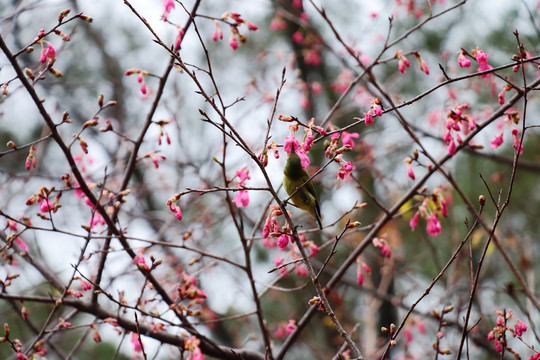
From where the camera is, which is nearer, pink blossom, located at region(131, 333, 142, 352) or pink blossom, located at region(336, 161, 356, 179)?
pink blossom, located at region(336, 161, 356, 179)

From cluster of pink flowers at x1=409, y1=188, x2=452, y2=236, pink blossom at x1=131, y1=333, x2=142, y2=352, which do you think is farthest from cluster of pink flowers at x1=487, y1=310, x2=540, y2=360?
pink blossom at x1=131, y1=333, x2=142, y2=352

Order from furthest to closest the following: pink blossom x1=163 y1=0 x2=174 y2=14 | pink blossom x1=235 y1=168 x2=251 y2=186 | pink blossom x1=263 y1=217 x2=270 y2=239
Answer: pink blossom x1=163 y1=0 x2=174 y2=14 < pink blossom x1=235 y1=168 x2=251 y2=186 < pink blossom x1=263 y1=217 x2=270 y2=239

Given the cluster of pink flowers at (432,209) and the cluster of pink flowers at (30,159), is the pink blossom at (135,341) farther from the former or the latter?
the cluster of pink flowers at (432,209)

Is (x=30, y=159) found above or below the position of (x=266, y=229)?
above

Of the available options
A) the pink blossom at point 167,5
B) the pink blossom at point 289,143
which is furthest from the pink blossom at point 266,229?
the pink blossom at point 167,5

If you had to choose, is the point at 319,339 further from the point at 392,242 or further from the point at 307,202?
the point at 307,202

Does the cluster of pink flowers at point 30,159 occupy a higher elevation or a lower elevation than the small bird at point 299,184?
lower

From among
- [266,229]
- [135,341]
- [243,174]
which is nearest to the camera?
[266,229]

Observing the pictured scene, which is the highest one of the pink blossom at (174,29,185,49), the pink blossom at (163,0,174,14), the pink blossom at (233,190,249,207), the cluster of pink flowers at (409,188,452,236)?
the pink blossom at (163,0,174,14)

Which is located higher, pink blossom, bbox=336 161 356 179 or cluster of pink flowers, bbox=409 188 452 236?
cluster of pink flowers, bbox=409 188 452 236

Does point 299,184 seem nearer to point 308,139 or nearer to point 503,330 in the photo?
point 308,139

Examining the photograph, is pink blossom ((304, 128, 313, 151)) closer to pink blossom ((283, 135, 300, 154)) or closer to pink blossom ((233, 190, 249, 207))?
pink blossom ((283, 135, 300, 154))

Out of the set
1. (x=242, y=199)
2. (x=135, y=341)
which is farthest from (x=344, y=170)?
(x=135, y=341)

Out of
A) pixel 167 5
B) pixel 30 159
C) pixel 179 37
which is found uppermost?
pixel 167 5
